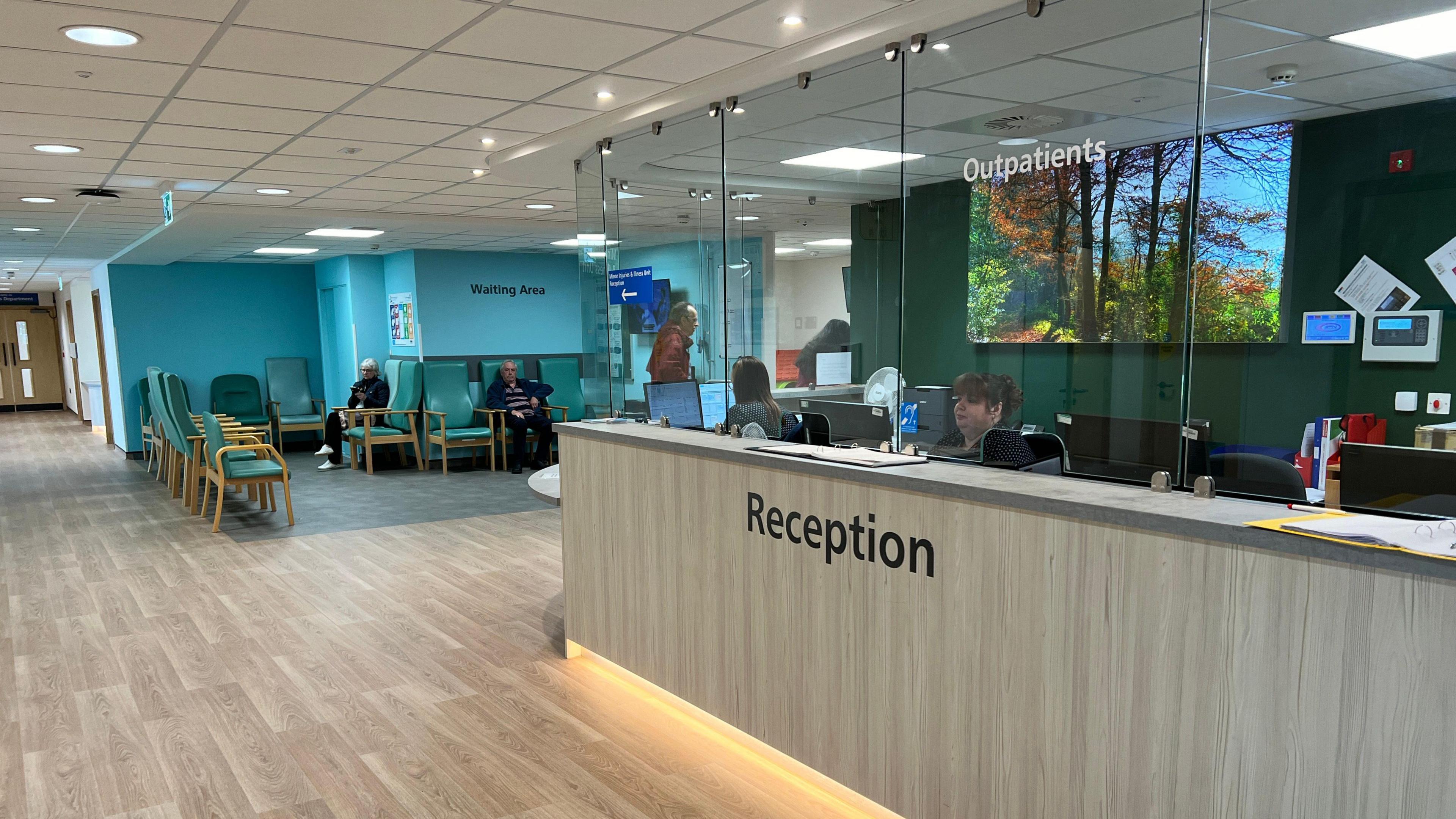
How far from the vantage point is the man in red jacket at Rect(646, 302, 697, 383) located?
417 centimetres

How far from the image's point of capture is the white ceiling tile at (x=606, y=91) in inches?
158

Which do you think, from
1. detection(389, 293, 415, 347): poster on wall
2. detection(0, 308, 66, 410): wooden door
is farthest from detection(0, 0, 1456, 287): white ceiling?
detection(0, 308, 66, 410): wooden door

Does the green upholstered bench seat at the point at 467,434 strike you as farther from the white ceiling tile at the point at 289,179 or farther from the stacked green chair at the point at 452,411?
the white ceiling tile at the point at 289,179

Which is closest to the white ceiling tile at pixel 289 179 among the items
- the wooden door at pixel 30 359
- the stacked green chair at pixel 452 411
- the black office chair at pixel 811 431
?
the stacked green chair at pixel 452 411

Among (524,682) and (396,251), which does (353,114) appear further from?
(396,251)

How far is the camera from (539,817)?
302 cm

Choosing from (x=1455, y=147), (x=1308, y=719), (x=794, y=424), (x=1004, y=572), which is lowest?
(x=1308, y=719)

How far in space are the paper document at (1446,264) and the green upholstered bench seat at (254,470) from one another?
7.51 meters

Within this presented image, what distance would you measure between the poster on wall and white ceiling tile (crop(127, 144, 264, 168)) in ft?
18.7

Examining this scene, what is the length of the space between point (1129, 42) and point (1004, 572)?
61.4 inches

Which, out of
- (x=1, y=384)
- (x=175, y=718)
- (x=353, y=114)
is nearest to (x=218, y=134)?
(x=353, y=114)

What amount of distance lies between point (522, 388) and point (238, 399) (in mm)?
4433

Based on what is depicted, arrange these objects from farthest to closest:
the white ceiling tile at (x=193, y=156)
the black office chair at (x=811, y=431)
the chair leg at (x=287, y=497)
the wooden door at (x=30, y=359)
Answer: the wooden door at (x=30, y=359)
the chair leg at (x=287, y=497)
the white ceiling tile at (x=193, y=156)
the black office chair at (x=811, y=431)

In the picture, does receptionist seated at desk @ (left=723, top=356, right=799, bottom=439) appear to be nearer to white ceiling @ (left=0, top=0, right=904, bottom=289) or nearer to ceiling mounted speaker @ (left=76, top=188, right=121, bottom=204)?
white ceiling @ (left=0, top=0, right=904, bottom=289)
